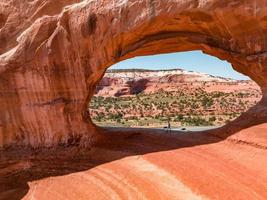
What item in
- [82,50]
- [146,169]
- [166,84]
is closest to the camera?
[146,169]

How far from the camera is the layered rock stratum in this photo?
35.5 ft

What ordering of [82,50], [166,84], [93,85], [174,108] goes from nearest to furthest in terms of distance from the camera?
[82,50]
[93,85]
[174,108]
[166,84]

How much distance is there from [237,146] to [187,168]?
6.61 feet

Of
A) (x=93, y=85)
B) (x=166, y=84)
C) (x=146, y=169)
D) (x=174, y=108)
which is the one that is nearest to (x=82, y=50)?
(x=93, y=85)

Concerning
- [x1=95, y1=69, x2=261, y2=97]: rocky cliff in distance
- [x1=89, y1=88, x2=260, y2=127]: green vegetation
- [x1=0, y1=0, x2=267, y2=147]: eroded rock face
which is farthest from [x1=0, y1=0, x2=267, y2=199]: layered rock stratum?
[x1=95, y1=69, x2=261, y2=97]: rocky cliff in distance

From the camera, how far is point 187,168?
10109 millimetres

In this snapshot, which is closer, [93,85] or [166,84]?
[93,85]

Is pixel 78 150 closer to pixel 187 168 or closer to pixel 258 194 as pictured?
pixel 187 168

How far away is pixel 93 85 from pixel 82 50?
65.8 inches

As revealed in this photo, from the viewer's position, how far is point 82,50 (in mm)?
12469

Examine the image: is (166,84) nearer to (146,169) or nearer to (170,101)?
(170,101)

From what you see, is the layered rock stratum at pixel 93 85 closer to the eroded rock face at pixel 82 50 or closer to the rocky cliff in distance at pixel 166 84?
the eroded rock face at pixel 82 50

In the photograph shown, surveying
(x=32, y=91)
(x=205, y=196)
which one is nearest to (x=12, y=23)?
(x=32, y=91)

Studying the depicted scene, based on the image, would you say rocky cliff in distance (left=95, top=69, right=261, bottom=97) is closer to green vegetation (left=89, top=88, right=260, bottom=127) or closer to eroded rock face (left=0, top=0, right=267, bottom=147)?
green vegetation (left=89, top=88, right=260, bottom=127)
